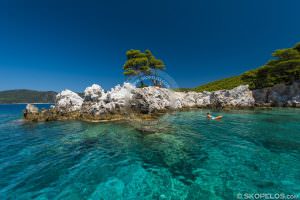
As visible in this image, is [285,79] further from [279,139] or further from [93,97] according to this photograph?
Result: [93,97]

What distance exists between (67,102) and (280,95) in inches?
2367

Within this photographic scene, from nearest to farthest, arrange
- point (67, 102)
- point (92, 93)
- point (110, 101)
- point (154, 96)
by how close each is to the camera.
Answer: point (110, 101)
point (92, 93)
point (67, 102)
point (154, 96)

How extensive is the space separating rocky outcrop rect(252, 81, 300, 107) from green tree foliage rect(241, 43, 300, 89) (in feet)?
9.95

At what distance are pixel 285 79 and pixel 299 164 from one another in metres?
54.8

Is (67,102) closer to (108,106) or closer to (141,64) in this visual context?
(108,106)

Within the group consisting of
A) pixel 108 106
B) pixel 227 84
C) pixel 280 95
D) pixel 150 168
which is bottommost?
pixel 150 168

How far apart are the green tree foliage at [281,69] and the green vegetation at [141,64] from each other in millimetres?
35282

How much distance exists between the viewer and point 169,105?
42094mm

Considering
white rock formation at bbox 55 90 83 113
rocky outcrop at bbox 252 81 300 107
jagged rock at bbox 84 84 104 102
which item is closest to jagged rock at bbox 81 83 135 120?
jagged rock at bbox 84 84 104 102

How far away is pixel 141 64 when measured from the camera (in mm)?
45625

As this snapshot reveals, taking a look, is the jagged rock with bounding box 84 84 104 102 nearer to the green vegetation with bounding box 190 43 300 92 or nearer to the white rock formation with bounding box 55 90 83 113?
the white rock formation with bounding box 55 90 83 113

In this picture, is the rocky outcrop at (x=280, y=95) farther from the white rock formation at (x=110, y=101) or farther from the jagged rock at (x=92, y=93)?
the jagged rock at (x=92, y=93)

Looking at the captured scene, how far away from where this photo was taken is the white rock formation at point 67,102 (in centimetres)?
2960

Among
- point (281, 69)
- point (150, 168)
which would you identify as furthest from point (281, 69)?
point (150, 168)
